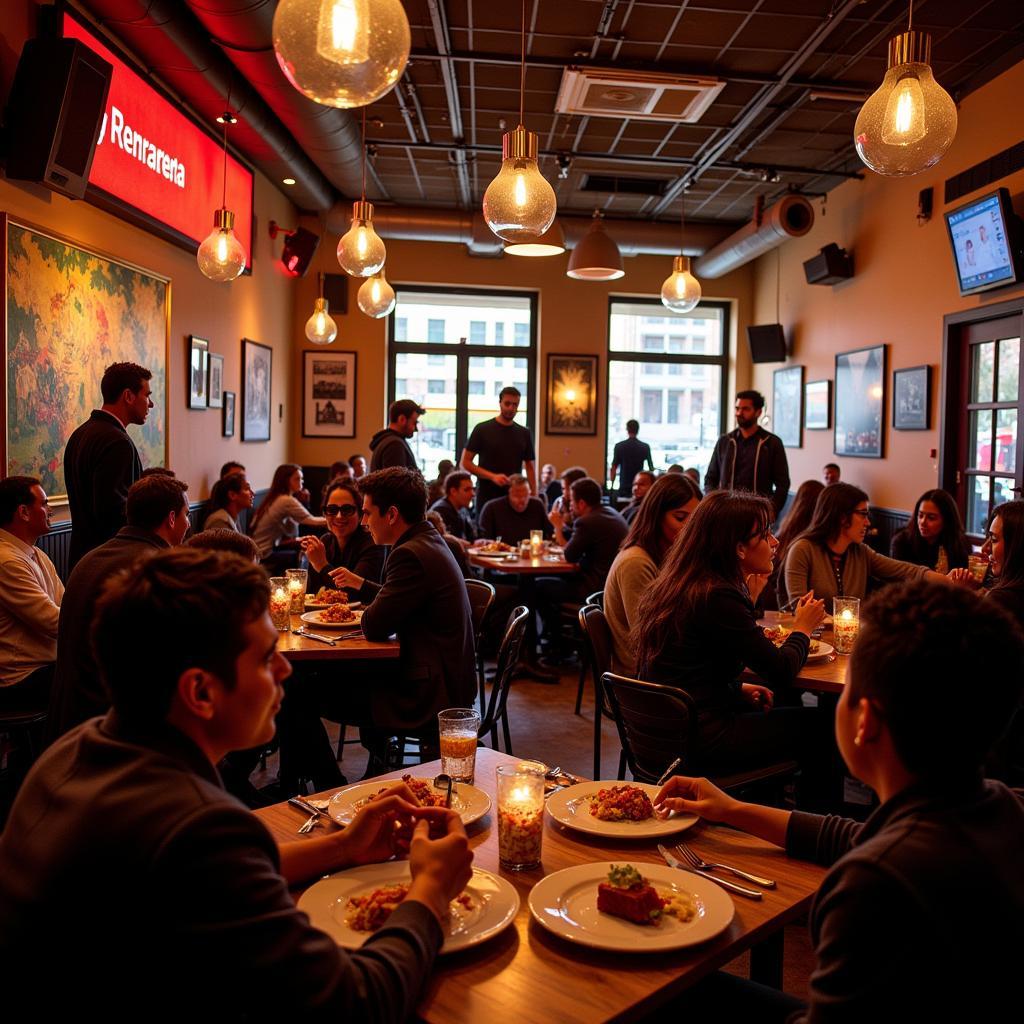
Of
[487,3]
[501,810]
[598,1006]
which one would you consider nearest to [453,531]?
[487,3]

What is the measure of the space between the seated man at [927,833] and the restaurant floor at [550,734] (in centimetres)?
329

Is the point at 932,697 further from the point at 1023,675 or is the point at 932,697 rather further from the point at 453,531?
the point at 453,531

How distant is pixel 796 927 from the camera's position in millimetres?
3059

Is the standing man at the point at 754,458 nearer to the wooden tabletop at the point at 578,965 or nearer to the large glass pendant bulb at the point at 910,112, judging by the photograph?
the large glass pendant bulb at the point at 910,112

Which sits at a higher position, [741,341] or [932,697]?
[741,341]

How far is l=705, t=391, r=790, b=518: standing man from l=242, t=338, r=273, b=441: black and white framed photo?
432cm

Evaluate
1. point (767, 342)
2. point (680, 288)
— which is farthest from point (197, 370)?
point (767, 342)

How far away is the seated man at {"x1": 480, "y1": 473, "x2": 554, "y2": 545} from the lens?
7.18 m

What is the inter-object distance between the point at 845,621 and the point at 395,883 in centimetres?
229

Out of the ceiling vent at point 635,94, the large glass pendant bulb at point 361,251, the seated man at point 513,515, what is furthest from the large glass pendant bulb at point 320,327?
the large glass pendant bulb at point 361,251

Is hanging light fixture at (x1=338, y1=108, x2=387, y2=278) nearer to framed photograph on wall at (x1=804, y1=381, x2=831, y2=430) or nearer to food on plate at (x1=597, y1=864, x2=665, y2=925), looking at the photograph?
food on plate at (x1=597, y1=864, x2=665, y2=925)

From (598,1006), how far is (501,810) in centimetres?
47

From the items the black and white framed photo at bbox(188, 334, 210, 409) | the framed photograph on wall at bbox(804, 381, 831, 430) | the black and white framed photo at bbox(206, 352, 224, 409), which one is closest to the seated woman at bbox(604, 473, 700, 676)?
the black and white framed photo at bbox(188, 334, 210, 409)

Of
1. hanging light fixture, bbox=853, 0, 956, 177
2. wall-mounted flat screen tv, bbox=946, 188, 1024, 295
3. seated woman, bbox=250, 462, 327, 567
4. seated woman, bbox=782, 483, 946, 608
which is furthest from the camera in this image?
seated woman, bbox=250, 462, 327, 567
